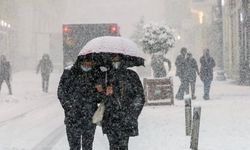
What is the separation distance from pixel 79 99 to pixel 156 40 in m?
15.0

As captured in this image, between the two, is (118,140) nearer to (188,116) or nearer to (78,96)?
(78,96)

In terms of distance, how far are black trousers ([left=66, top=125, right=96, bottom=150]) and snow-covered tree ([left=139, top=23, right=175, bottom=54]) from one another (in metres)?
14.6

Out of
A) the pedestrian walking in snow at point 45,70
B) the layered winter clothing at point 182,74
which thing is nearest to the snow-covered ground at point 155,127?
the layered winter clothing at point 182,74

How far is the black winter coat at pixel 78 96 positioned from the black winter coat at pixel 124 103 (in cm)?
38

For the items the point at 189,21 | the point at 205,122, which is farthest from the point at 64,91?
the point at 189,21

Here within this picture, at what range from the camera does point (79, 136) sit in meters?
7.43

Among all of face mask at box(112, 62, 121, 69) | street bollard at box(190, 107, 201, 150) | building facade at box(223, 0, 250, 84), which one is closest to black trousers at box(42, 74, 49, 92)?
building facade at box(223, 0, 250, 84)

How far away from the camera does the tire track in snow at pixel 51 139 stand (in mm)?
10961

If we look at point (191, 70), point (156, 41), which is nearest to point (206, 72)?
point (191, 70)

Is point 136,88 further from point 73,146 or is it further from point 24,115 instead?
point 24,115

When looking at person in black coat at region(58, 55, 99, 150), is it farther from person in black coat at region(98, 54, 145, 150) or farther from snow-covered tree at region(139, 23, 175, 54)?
snow-covered tree at region(139, 23, 175, 54)

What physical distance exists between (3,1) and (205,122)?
131 feet

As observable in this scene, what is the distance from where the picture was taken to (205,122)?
45.3 ft

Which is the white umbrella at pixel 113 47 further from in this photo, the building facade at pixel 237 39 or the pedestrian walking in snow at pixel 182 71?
the building facade at pixel 237 39
